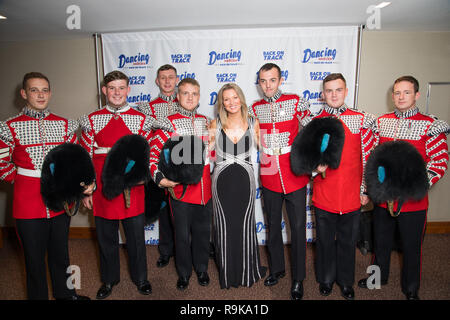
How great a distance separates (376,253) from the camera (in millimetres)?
2529

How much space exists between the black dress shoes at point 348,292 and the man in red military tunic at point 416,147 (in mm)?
440

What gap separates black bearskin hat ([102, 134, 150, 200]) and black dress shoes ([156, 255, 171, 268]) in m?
1.14

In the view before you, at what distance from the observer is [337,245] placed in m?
2.45

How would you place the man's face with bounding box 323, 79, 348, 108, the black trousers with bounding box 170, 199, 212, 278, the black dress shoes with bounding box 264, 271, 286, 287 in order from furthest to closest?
the black dress shoes with bounding box 264, 271, 286, 287 < the black trousers with bounding box 170, 199, 212, 278 < the man's face with bounding box 323, 79, 348, 108

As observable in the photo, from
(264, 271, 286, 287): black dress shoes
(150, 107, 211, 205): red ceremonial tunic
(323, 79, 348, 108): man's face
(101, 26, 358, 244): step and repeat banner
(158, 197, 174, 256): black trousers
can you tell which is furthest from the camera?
(101, 26, 358, 244): step and repeat banner

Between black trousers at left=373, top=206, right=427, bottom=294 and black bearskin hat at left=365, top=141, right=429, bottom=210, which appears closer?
black bearskin hat at left=365, top=141, right=429, bottom=210

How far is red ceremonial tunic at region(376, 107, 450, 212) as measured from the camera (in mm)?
2211

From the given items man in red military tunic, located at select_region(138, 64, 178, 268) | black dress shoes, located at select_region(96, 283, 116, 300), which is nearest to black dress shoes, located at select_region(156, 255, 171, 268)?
man in red military tunic, located at select_region(138, 64, 178, 268)

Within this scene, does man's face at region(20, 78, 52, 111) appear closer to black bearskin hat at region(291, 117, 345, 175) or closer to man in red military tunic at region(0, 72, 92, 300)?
man in red military tunic at region(0, 72, 92, 300)

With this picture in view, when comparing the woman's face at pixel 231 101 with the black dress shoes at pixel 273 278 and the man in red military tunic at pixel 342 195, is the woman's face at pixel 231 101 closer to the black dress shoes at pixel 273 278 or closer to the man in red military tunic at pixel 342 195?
the man in red military tunic at pixel 342 195

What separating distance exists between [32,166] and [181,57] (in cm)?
196
